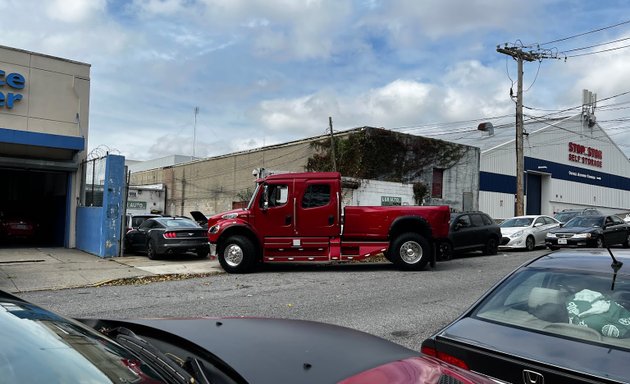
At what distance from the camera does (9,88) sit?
17141mm

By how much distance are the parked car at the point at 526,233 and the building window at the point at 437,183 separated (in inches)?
270

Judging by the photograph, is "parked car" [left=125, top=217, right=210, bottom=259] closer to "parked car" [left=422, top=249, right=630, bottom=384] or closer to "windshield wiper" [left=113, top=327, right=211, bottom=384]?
"parked car" [left=422, top=249, right=630, bottom=384]

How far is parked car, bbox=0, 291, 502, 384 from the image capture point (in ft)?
5.58

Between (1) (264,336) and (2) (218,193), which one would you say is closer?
(1) (264,336)

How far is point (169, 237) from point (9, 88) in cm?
825

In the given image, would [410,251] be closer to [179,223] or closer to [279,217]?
[279,217]

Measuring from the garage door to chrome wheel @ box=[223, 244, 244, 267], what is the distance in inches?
399

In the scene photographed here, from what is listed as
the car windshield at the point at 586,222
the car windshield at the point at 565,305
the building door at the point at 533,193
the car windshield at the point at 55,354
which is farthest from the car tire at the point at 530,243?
the building door at the point at 533,193

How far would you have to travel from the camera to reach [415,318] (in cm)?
714

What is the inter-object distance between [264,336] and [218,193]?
96.4 ft

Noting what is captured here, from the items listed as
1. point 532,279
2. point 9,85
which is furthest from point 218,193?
point 532,279

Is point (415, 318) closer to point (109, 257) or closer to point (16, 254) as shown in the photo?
point (109, 257)

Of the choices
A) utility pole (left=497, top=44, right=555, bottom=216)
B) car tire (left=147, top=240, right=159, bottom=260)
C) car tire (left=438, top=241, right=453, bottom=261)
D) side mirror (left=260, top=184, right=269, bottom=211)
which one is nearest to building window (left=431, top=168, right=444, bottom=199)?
utility pole (left=497, top=44, right=555, bottom=216)

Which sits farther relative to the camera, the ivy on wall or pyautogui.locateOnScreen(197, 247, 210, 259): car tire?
the ivy on wall
